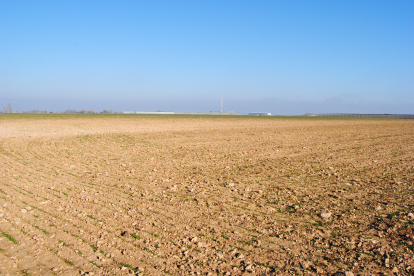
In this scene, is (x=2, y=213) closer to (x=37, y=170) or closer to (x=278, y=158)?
(x=37, y=170)

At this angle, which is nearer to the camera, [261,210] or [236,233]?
[236,233]

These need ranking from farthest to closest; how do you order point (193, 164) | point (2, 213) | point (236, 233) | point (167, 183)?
point (193, 164) → point (167, 183) → point (2, 213) → point (236, 233)

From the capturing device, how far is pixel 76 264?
4441 millimetres

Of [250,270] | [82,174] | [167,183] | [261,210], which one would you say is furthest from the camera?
[82,174]

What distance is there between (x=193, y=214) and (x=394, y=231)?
3.78 meters

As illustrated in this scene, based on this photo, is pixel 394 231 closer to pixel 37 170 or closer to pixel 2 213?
pixel 2 213

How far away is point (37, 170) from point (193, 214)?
6.76 metres

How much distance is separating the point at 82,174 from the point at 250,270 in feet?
24.2

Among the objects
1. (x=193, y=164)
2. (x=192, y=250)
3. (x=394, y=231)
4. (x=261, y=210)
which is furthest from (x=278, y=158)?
(x=192, y=250)

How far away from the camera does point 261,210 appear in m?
6.67

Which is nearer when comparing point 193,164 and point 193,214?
point 193,214

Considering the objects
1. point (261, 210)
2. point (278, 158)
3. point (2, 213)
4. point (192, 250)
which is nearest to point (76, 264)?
point (192, 250)

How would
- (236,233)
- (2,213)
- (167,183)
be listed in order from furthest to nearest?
(167,183) < (2,213) < (236,233)

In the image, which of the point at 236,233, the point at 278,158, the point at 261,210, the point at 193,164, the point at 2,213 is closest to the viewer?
the point at 236,233
